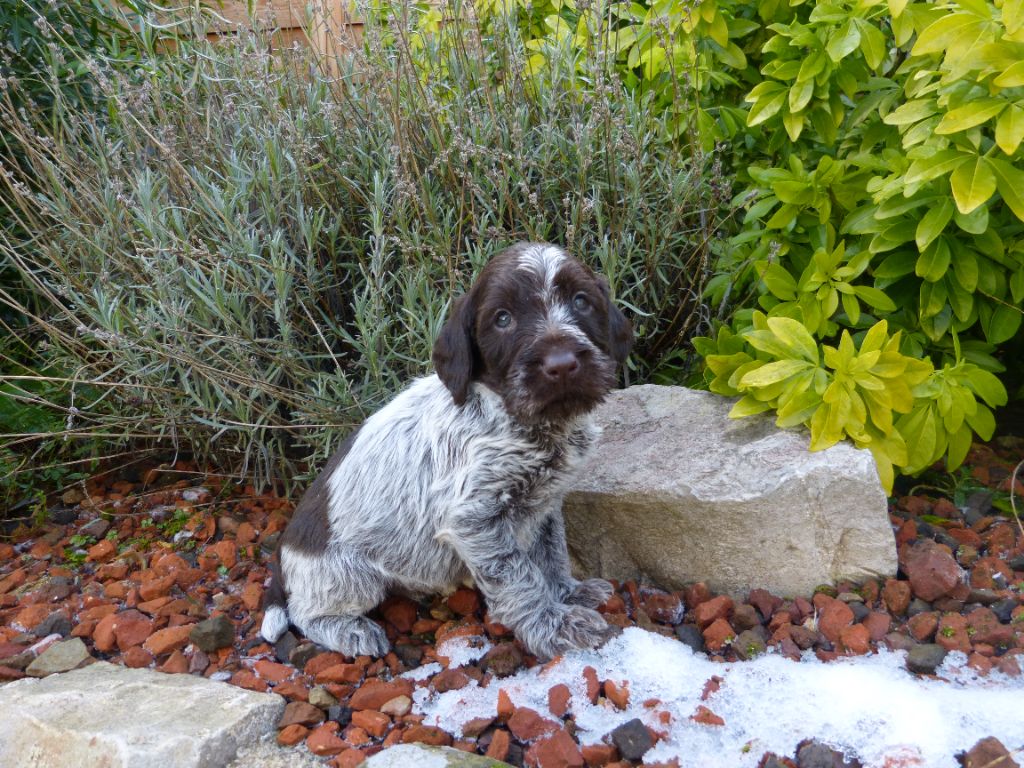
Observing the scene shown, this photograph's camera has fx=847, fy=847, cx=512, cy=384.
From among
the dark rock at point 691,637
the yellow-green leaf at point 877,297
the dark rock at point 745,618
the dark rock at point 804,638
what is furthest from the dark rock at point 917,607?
the yellow-green leaf at point 877,297

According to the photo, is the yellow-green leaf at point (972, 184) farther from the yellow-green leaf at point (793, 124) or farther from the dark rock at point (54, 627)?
the dark rock at point (54, 627)

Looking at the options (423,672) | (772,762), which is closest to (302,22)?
(423,672)

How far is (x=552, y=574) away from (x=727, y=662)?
0.76m

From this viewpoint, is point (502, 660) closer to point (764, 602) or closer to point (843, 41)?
point (764, 602)

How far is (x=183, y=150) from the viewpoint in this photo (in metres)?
4.68

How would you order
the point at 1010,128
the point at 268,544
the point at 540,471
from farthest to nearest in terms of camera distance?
the point at 268,544 < the point at 540,471 < the point at 1010,128

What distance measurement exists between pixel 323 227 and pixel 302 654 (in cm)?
206

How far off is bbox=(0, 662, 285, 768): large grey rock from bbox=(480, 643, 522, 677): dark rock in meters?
0.72

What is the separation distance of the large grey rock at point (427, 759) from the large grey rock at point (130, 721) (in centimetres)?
51

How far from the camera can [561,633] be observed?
2.98 metres

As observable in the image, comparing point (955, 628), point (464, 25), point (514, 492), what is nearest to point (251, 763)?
point (514, 492)

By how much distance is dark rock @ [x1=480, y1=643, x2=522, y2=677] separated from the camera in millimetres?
3002

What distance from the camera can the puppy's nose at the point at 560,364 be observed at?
266 cm

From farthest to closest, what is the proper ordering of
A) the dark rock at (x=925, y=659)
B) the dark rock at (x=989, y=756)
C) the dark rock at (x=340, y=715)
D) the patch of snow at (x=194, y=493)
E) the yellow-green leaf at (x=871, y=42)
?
the patch of snow at (x=194, y=493), the yellow-green leaf at (x=871, y=42), the dark rock at (x=340, y=715), the dark rock at (x=925, y=659), the dark rock at (x=989, y=756)
